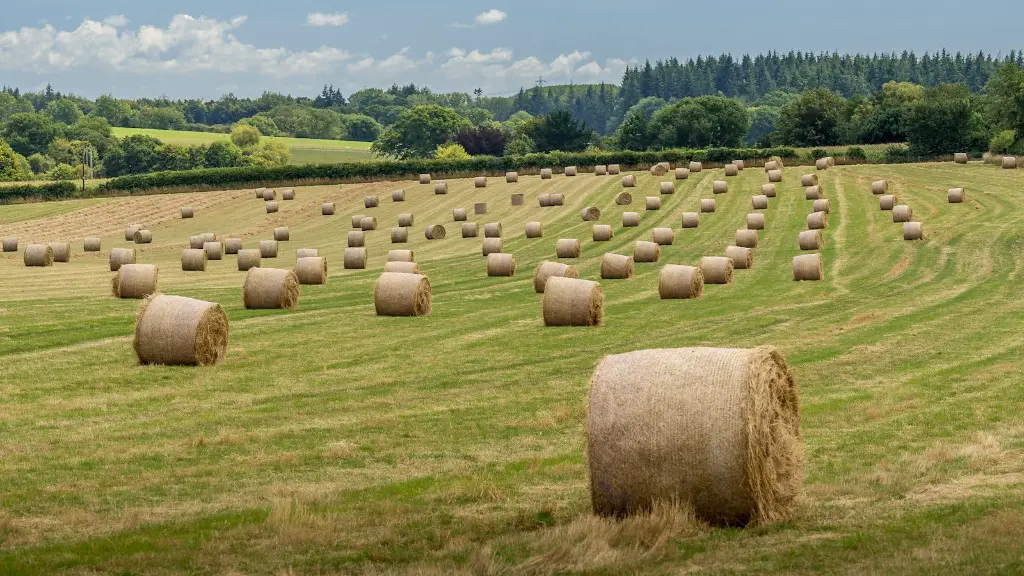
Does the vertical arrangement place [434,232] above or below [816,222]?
below

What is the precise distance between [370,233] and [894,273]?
36552 millimetres

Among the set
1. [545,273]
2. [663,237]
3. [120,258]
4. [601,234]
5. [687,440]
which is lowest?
[601,234]

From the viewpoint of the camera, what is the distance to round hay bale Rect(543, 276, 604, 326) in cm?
3428

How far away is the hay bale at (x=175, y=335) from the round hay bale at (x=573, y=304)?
9.67 meters

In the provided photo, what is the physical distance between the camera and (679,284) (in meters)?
41.2

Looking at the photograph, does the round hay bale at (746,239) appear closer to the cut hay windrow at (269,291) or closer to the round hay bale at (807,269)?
the round hay bale at (807,269)

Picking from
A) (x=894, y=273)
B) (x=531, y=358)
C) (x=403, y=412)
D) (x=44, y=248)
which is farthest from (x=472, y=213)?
(x=403, y=412)

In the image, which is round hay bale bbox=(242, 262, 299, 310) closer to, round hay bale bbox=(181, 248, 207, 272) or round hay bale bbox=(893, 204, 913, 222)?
round hay bale bbox=(181, 248, 207, 272)

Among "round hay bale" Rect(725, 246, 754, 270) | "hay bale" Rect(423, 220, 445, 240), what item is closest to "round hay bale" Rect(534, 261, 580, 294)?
"round hay bale" Rect(725, 246, 754, 270)

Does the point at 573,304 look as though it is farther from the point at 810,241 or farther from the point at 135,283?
the point at 810,241

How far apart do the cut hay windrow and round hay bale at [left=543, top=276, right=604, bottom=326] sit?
867cm

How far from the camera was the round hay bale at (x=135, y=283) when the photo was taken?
42.7 metres

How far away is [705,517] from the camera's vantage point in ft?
45.4

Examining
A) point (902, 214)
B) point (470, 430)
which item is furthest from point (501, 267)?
point (470, 430)
